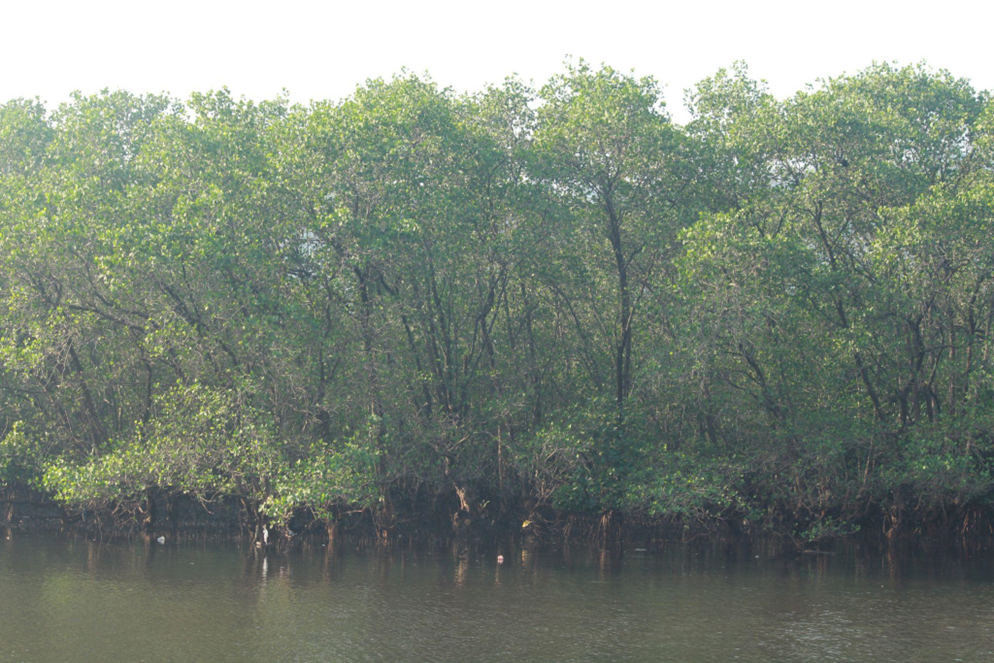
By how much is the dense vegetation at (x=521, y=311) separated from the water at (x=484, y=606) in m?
1.96

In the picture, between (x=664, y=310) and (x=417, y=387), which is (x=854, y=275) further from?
(x=417, y=387)

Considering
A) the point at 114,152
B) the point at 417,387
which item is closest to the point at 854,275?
the point at 417,387

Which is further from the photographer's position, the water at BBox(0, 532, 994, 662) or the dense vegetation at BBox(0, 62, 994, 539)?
the dense vegetation at BBox(0, 62, 994, 539)

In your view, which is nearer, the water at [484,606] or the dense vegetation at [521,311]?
the water at [484,606]

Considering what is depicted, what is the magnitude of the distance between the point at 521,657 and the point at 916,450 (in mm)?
14472

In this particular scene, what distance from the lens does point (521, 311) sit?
31312 millimetres

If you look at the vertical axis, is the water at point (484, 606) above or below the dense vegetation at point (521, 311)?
below

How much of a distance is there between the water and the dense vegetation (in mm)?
1957

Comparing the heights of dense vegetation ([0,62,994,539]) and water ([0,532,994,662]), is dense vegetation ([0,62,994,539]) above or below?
above

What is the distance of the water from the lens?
15.9 m

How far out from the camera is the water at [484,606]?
52.2 feet

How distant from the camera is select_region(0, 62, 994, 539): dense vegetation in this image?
25.0 m

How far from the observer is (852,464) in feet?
91.0

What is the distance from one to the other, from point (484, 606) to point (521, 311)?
529 inches
